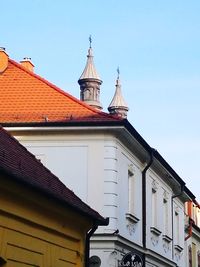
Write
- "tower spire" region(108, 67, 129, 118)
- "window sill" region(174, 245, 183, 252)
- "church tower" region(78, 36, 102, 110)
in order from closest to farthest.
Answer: "window sill" region(174, 245, 183, 252) → "church tower" region(78, 36, 102, 110) → "tower spire" region(108, 67, 129, 118)

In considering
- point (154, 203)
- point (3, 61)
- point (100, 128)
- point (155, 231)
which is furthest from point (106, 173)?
point (3, 61)

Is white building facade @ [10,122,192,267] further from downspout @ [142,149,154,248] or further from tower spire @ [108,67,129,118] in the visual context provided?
tower spire @ [108,67,129,118]

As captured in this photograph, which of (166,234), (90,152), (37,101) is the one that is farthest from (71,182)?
(166,234)

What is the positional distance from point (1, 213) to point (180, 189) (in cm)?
2048

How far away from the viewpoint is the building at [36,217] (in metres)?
12.3

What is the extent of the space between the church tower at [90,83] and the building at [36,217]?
35.6 m

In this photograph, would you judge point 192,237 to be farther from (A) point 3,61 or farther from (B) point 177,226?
(A) point 3,61

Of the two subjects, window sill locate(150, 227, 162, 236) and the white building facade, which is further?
window sill locate(150, 227, 162, 236)

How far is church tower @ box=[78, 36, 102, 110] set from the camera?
5103 cm

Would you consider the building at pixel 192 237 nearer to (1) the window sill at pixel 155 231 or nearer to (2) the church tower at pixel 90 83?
(1) the window sill at pixel 155 231

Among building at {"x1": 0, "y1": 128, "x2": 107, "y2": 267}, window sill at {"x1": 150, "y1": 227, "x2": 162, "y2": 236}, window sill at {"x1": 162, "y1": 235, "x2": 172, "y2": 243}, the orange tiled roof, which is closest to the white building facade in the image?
the orange tiled roof

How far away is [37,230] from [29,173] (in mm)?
1096

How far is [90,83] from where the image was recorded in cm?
5178

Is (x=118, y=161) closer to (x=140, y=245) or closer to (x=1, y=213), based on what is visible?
(x=140, y=245)
